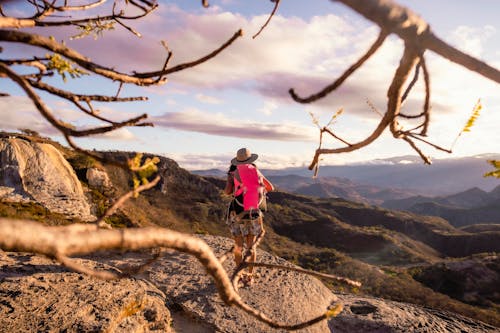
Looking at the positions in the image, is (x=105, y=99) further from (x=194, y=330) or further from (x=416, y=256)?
(x=416, y=256)

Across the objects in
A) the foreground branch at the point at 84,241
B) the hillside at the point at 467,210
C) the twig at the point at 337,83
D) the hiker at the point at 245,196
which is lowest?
the hillside at the point at 467,210

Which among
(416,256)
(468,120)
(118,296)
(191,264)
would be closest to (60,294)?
(118,296)

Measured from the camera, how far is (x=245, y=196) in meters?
6.48

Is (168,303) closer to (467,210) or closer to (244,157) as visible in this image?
(244,157)

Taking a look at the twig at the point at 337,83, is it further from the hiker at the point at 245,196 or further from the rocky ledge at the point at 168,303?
the hiker at the point at 245,196

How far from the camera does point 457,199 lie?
145 m

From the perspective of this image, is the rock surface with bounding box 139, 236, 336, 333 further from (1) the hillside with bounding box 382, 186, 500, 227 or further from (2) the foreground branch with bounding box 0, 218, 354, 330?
(1) the hillside with bounding box 382, 186, 500, 227

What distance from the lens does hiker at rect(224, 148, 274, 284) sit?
6379 mm

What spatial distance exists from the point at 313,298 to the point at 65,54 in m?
7.10

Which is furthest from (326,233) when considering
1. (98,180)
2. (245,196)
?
(245,196)

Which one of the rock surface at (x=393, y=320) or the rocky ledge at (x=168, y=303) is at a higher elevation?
the rocky ledge at (x=168, y=303)

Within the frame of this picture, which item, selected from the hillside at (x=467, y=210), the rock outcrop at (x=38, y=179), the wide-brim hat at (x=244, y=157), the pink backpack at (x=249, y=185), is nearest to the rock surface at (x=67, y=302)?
the pink backpack at (x=249, y=185)

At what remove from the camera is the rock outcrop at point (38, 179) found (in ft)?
40.9

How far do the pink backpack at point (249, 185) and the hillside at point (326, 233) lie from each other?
9208 millimetres
